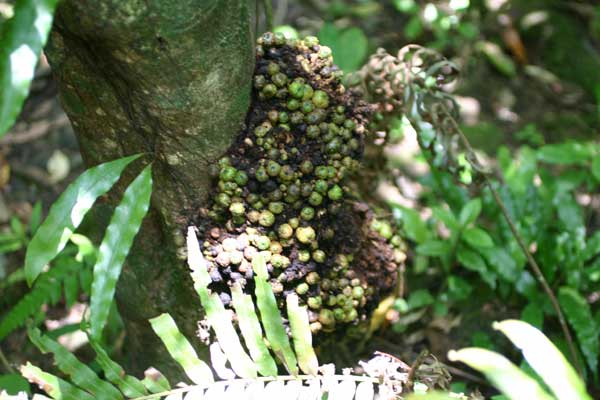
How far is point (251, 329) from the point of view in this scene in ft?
5.56

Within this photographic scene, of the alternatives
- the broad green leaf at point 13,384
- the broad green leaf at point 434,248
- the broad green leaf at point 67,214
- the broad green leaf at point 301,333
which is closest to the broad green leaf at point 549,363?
the broad green leaf at point 301,333

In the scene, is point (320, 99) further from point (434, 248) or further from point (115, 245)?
point (434, 248)

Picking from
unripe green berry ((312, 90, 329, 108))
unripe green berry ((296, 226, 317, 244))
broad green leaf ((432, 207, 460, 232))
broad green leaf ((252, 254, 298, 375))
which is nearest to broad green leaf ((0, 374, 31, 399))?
broad green leaf ((252, 254, 298, 375))

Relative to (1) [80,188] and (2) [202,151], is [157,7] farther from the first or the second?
(1) [80,188]

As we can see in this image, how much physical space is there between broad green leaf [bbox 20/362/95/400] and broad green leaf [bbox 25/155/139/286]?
0.23 metres

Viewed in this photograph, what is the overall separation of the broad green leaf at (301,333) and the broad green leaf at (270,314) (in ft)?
0.09

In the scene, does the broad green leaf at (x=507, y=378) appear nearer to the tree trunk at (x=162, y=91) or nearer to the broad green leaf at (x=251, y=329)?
the broad green leaf at (x=251, y=329)

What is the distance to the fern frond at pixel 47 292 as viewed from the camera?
8.40ft

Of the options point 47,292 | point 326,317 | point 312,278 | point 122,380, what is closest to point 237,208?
point 312,278

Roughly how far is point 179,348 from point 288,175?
544mm

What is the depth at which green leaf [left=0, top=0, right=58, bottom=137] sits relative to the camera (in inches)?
50.5

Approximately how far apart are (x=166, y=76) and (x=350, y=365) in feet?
4.54

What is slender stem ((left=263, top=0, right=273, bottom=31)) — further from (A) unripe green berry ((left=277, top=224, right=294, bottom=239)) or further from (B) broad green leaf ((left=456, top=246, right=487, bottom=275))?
(B) broad green leaf ((left=456, top=246, right=487, bottom=275))

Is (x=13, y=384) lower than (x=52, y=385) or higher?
lower
